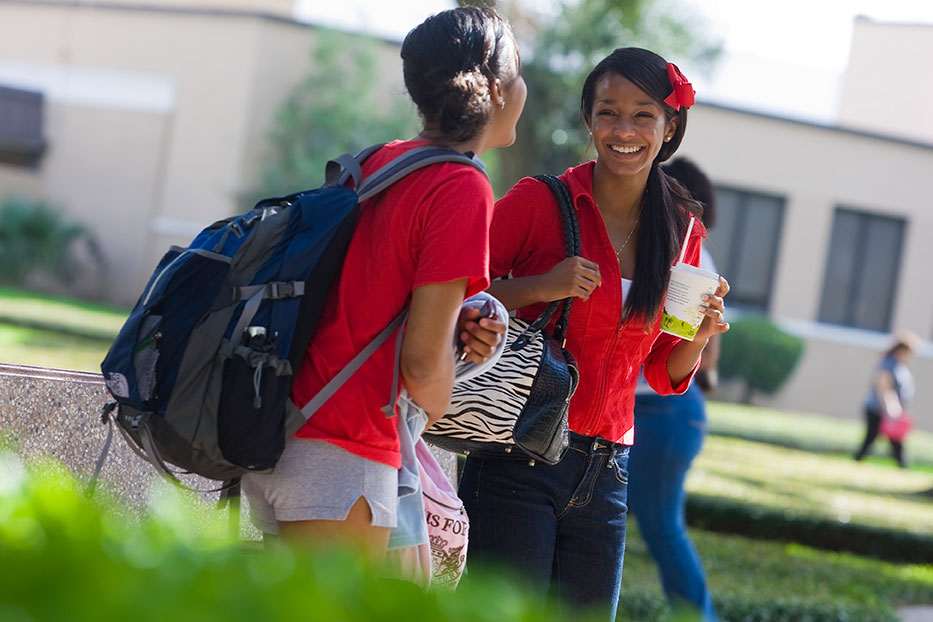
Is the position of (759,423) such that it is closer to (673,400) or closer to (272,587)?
(673,400)

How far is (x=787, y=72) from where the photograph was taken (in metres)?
40.7

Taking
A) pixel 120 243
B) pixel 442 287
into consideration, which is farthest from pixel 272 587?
pixel 120 243

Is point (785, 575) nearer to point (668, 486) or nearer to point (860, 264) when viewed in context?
point (668, 486)

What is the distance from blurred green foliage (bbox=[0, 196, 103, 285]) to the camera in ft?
77.0

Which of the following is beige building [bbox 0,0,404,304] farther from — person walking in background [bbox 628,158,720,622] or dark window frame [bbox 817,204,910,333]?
person walking in background [bbox 628,158,720,622]

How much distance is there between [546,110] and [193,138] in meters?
7.70

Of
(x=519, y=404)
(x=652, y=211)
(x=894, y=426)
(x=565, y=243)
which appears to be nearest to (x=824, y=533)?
(x=652, y=211)

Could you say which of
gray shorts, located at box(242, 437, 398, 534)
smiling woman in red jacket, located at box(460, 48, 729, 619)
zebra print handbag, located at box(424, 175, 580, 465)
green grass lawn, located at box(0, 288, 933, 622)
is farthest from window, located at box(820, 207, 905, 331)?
gray shorts, located at box(242, 437, 398, 534)

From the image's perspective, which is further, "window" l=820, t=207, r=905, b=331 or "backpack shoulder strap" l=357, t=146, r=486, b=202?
"window" l=820, t=207, r=905, b=331

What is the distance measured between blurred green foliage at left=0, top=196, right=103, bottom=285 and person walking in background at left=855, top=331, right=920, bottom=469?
53.0 feet

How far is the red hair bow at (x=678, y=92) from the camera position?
121 inches

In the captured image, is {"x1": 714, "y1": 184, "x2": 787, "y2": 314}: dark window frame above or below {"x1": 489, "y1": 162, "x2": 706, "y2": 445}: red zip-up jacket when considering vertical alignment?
above

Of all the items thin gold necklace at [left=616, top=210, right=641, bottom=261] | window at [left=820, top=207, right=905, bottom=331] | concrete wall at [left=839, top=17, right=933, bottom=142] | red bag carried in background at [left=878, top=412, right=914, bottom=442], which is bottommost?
red bag carried in background at [left=878, top=412, right=914, bottom=442]

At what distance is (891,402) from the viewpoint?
15.6 meters
